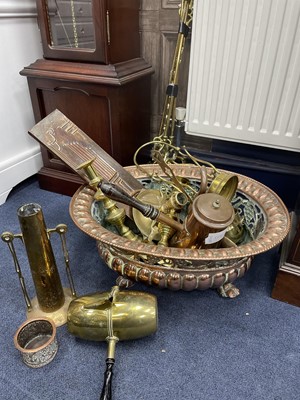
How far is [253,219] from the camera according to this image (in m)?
0.92

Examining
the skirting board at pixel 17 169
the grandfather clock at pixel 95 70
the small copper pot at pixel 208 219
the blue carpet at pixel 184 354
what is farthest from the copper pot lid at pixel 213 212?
the skirting board at pixel 17 169

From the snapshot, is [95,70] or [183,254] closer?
[183,254]

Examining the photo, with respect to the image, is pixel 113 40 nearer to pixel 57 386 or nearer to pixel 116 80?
pixel 116 80

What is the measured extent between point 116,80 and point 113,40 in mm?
138

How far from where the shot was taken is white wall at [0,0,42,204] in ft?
3.93

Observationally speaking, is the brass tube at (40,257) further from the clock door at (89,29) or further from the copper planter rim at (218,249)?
the clock door at (89,29)

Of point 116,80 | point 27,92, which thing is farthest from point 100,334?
point 27,92

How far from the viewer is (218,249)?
0.73m

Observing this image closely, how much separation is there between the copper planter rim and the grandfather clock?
355mm

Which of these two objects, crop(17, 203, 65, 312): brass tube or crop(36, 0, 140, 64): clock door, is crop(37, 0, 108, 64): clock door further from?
crop(17, 203, 65, 312): brass tube

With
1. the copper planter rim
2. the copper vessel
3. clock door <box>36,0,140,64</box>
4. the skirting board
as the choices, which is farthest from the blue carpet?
clock door <box>36,0,140,64</box>

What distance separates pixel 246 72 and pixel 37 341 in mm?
990

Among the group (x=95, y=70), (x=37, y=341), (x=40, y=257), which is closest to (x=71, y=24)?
(x=95, y=70)

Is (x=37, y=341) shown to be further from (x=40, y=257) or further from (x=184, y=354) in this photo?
(x=184, y=354)
